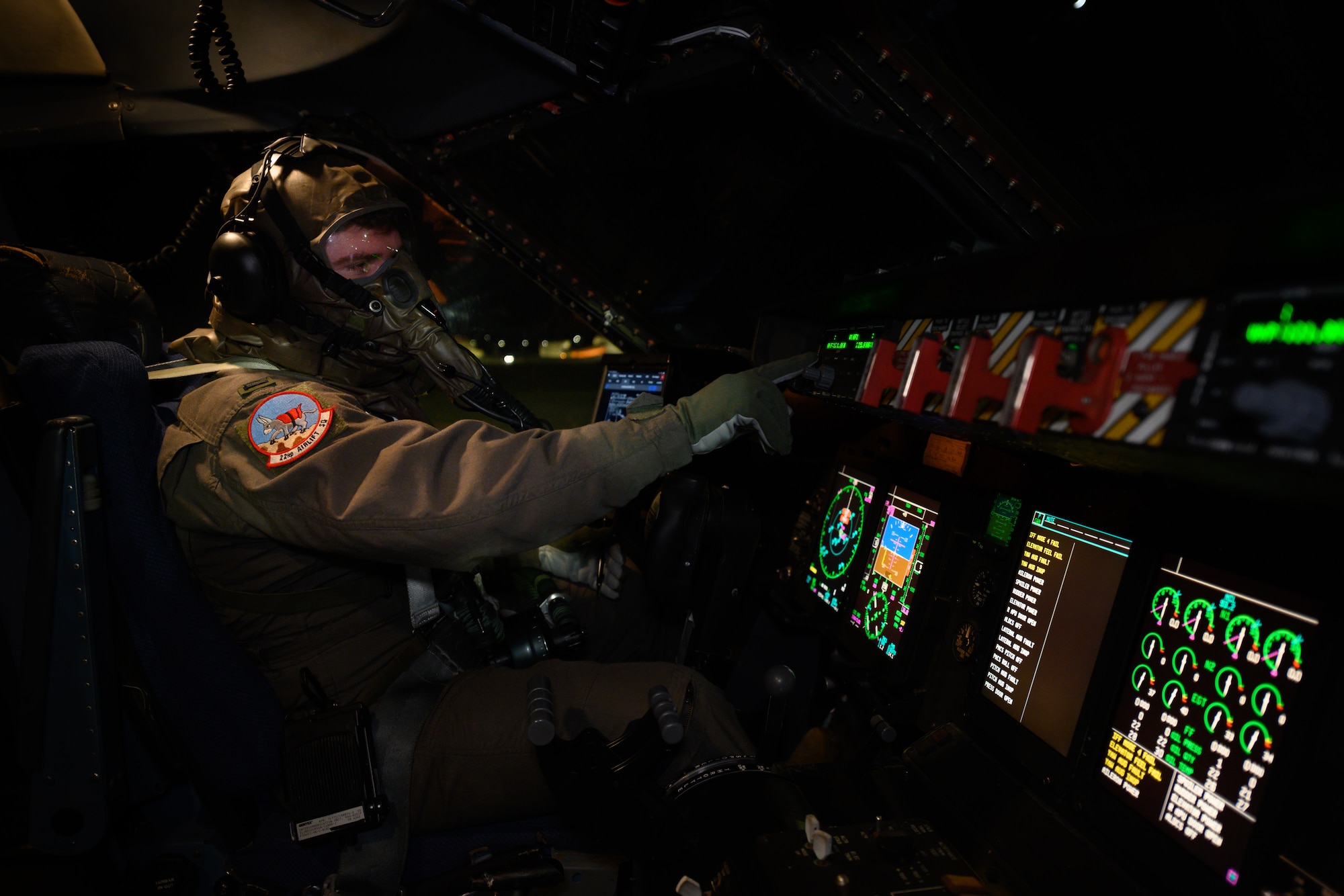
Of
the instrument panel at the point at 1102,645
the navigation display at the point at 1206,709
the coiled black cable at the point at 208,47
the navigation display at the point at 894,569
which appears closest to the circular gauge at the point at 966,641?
the instrument panel at the point at 1102,645

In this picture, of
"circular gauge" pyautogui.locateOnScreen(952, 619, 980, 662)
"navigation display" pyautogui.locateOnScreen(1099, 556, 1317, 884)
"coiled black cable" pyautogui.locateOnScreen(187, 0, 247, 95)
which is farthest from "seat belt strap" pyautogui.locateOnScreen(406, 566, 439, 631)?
"coiled black cable" pyautogui.locateOnScreen(187, 0, 247, 95)

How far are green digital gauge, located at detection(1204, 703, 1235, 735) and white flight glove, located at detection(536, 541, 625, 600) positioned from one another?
53.1 inches

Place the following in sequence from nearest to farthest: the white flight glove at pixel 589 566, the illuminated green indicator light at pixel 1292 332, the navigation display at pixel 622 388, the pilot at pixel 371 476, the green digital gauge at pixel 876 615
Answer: the illuminated green indicator light at pixel 1292 332
the pilot at pixel 371 476
the green digital gauge at pixel 876 615
the white flight glove at pixel 589 566
the navigation display at pixel 622 388

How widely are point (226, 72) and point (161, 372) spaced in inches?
49.6

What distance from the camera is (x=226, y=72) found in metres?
1.99

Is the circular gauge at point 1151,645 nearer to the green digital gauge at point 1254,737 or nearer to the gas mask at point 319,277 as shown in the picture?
the green digital gauge at point 1254,737

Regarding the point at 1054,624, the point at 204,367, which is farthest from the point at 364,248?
the point at 1054,624

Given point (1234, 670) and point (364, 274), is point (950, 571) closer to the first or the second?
point (1234, 670)

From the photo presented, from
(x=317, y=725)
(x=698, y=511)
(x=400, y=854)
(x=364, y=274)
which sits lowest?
(x=400, y=854)

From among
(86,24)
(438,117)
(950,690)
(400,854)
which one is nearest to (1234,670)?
(950,690)

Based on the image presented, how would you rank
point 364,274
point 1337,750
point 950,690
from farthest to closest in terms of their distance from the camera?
1. point 364,274
2. point 950,690
3. point 1337,750

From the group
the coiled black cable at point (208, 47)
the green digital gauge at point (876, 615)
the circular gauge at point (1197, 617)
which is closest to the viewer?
the circular gauge at point (1197, 617)

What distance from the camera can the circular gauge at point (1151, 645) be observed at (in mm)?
850

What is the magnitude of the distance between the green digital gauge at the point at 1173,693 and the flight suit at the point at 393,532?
2.29 feet
